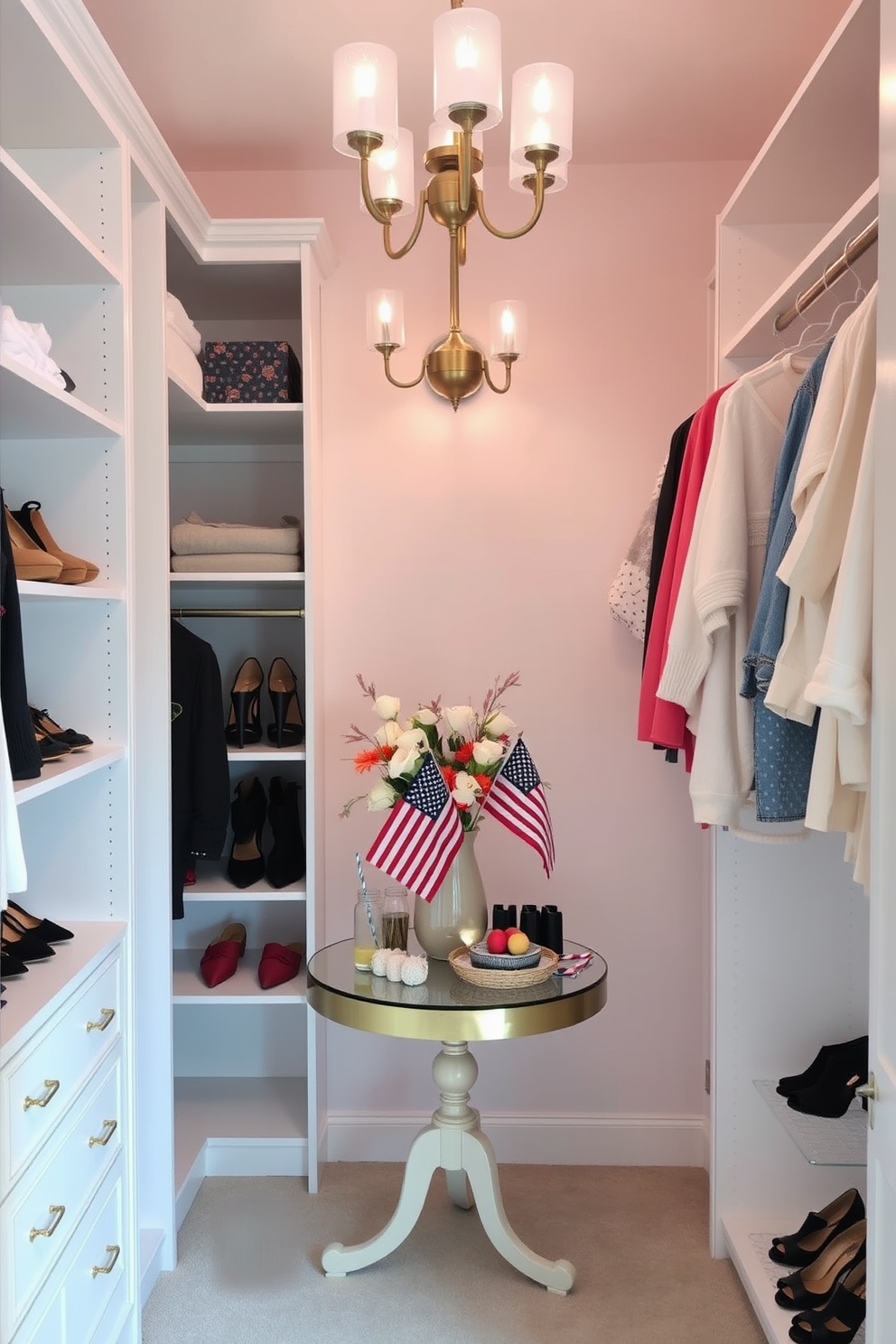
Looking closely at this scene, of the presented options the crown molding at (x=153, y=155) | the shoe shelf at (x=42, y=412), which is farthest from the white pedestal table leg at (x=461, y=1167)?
the crown molding at (x=153, y=155)

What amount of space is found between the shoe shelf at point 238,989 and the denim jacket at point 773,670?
4.47 feet

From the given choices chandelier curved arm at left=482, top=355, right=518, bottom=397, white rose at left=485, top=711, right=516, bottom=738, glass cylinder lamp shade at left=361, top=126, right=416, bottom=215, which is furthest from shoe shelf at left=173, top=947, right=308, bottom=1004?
glass cylinder lamp shade at left=361, top=126, right=416, bottom=215

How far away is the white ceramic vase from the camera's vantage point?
238 centimetres

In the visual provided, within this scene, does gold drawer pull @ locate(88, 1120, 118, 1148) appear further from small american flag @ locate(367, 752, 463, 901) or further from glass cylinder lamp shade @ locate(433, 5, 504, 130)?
glass cylinder lamp shade @ locate(433, 5, 504, 130)

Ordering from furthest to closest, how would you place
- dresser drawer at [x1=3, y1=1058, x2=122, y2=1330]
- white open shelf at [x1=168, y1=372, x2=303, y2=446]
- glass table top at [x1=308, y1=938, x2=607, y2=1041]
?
white open shelf at [x1=168, y1=372, x2=303, y2=446]
glass table top at [x1=308, y1=938, x2=607, y2=1041]
dresser drawer at [x1=3, y1=1058, x2=122, y2=1330]

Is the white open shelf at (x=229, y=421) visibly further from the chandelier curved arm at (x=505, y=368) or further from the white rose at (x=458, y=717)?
A: the white rose at (x=458, y=717)

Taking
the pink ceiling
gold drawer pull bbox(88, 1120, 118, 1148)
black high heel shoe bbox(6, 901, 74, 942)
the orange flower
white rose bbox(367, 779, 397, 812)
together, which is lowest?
gold drawer pull bbox(88, 1120, 118, 1148)

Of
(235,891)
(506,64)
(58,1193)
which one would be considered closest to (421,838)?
(235,891)

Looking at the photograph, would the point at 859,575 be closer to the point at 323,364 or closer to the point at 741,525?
the point at 741,525

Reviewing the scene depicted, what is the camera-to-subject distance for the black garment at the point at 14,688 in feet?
5.31

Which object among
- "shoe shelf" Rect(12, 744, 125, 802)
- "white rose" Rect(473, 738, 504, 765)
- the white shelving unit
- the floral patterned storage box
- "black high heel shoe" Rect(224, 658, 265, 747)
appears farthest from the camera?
"black high heel shoe" Rect(224, 658, 265, 747)

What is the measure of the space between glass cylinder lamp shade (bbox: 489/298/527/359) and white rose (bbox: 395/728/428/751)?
100 cm

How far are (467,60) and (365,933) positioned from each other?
1669mm

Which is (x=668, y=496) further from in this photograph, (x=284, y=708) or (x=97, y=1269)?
(x=97, y=1269)
